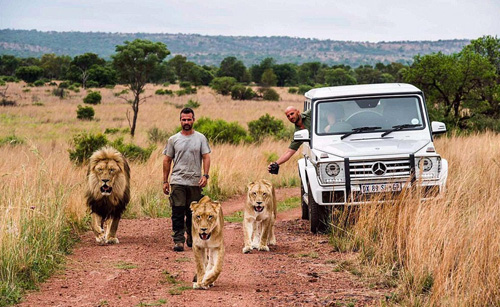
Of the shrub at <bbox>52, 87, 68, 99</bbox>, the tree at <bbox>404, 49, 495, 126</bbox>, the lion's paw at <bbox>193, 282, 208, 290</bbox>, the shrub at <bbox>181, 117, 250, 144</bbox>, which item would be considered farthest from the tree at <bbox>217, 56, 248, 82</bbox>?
the lion's paw at <bbox>193, 282, 208, 290</bbox>

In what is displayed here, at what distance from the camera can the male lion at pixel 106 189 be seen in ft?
29.8

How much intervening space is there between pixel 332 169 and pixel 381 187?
67 centimetres

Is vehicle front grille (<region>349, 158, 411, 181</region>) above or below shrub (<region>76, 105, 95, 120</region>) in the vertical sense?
above

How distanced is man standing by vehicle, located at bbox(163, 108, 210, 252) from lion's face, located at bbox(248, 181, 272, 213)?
2.09 ft

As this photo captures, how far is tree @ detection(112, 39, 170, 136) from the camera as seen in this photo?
2734 centimetres

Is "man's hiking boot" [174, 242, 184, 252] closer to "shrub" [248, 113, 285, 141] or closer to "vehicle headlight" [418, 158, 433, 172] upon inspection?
"vehicle headlight" [418, 158, 433, 172]

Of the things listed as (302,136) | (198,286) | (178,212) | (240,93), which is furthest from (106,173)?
(240,93)

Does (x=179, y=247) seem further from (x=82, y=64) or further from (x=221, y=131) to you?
(x=82, y=64)

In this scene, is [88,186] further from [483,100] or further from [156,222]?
[483,100]

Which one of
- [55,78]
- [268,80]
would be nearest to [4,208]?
[268,80]

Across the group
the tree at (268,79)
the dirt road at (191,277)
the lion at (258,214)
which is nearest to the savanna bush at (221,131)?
the dirt road at (191,277)

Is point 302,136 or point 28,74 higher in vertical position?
point 302,136

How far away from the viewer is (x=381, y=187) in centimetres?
878

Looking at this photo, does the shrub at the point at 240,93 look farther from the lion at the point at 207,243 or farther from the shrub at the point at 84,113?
the lion at the point at 207,243
